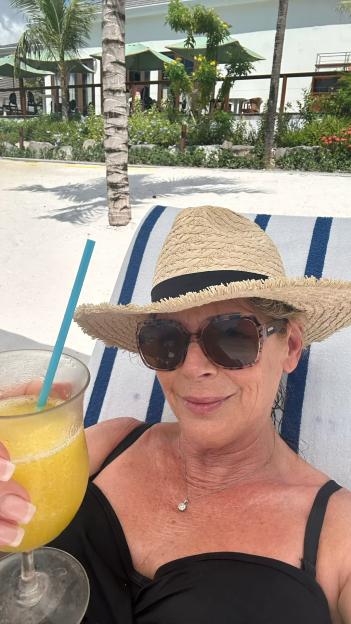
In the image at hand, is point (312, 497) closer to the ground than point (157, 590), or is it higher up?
higher up

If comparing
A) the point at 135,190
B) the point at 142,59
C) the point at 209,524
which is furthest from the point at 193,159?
the point at 209,524

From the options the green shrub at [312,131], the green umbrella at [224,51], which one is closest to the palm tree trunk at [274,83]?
the green shrub at [312,131]

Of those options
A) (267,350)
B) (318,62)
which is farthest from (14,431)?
(318,62)

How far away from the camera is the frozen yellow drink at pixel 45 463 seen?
1.06m

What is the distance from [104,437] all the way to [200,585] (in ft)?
1.97

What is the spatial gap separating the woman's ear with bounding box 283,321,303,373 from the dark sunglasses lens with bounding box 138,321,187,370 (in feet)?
1.02

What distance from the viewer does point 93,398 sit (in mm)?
2227

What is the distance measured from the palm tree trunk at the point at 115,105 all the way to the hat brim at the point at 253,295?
18.9 ft

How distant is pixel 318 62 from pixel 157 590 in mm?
21629

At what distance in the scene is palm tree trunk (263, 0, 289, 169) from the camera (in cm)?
1179

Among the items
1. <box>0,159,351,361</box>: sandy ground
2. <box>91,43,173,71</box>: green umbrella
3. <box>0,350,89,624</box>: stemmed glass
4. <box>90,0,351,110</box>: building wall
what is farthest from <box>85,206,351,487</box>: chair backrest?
<box>91,43,173,71</box>: green umbrella

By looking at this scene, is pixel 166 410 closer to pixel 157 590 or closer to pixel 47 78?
pixel 157 590

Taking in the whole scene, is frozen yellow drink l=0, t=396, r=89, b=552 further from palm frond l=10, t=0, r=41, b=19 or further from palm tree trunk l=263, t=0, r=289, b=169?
palm frond l=10, t=0, r=41, b=19

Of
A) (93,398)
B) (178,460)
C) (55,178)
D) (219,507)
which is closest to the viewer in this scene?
(219,507)
